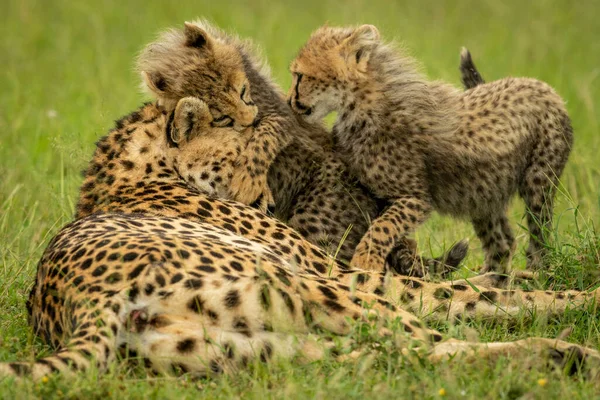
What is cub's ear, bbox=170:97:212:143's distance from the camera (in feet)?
14.8

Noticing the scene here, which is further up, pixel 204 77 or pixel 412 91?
pixel 412 91

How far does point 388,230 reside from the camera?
471cm

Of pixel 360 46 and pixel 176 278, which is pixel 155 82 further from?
pixel 176 278

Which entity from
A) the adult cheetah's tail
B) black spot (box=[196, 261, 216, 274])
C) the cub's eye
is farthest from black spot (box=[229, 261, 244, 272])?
the adult cheetah's tail

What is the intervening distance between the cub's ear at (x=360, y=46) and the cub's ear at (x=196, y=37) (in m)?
0.67

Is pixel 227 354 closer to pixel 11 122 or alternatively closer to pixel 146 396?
pixel 146 396

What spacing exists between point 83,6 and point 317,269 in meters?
7.76

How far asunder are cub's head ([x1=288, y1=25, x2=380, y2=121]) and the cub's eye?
51cm

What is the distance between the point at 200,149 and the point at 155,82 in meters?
0.43

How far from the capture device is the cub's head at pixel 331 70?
200 inches

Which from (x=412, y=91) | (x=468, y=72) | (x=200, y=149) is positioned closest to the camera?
(x=200, y=149)

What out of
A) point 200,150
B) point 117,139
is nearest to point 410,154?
point 200,150

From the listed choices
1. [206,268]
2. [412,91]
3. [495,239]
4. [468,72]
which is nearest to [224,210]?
[206,268]

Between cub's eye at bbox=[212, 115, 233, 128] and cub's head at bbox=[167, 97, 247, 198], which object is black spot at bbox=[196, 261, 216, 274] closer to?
cub's head at bbox=[167, 97, 247, 198]
